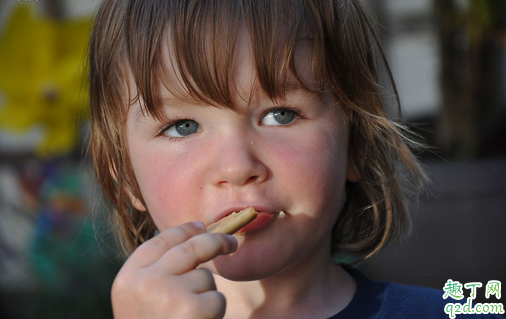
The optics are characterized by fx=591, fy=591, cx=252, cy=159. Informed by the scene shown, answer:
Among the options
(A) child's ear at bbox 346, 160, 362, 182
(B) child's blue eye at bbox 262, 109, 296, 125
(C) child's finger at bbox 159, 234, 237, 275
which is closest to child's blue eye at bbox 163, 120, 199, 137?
(B) child's blue eye at bbox 262, 109, 296, 125

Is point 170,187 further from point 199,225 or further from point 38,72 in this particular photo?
point 38,72

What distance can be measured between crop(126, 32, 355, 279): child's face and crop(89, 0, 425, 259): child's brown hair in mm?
27

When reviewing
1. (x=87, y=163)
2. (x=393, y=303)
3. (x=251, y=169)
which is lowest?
(x=393, y=303)

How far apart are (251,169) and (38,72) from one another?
1.26 metres

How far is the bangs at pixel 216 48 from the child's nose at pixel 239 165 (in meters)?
0.07

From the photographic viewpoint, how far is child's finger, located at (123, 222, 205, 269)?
805 millimetres

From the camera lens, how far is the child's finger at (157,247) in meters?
0.80

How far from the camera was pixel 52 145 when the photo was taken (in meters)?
1.94

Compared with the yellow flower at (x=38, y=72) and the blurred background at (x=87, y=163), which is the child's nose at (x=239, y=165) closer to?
the blurred background at (x=87, y=163)

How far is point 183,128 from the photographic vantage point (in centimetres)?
96

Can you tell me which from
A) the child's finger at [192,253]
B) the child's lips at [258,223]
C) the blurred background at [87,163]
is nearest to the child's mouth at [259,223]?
the child's lips at [258,223]

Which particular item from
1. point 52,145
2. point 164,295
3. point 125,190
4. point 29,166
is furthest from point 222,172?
point 29,166

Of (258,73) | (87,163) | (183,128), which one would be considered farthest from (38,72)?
(258,73)

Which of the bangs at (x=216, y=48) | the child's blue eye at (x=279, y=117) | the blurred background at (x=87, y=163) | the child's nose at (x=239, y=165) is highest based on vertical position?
the bangs at (x=216, y=48)
